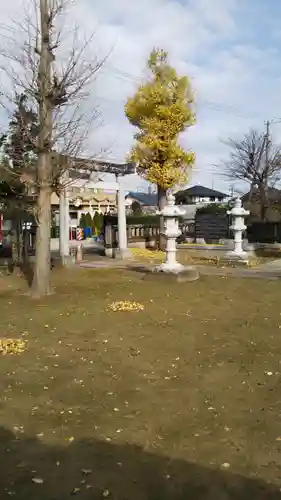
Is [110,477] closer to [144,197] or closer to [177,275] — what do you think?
[177,275]

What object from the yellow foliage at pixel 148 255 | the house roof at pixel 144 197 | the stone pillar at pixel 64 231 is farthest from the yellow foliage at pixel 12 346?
the house roof at pixel 144 197

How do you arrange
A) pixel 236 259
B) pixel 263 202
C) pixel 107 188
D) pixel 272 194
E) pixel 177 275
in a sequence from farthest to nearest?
pixel 272 194, pixel 263 202, pixel 107 188, pixel 236 259, pixel 177 275

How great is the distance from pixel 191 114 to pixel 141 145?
2317mm

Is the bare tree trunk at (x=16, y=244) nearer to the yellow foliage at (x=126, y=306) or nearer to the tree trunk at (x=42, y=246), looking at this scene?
the tree trunk at (x=42, y=246)

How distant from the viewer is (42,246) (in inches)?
376

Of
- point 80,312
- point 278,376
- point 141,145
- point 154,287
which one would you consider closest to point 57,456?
point 278,376

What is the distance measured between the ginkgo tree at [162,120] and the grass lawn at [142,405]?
11.3 m

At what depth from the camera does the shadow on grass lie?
280cm

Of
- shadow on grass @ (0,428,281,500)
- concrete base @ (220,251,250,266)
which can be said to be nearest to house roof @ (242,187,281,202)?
concrete base @ (220,251,250,266)

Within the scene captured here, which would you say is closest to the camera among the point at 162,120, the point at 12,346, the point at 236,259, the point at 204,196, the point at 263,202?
the point at 12,346

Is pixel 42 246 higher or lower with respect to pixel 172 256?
higher

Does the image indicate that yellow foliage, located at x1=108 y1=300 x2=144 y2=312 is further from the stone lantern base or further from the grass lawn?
the stone lantern base

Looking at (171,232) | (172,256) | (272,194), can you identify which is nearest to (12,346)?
(172,256)

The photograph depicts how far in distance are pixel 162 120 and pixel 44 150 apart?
9.89 m
